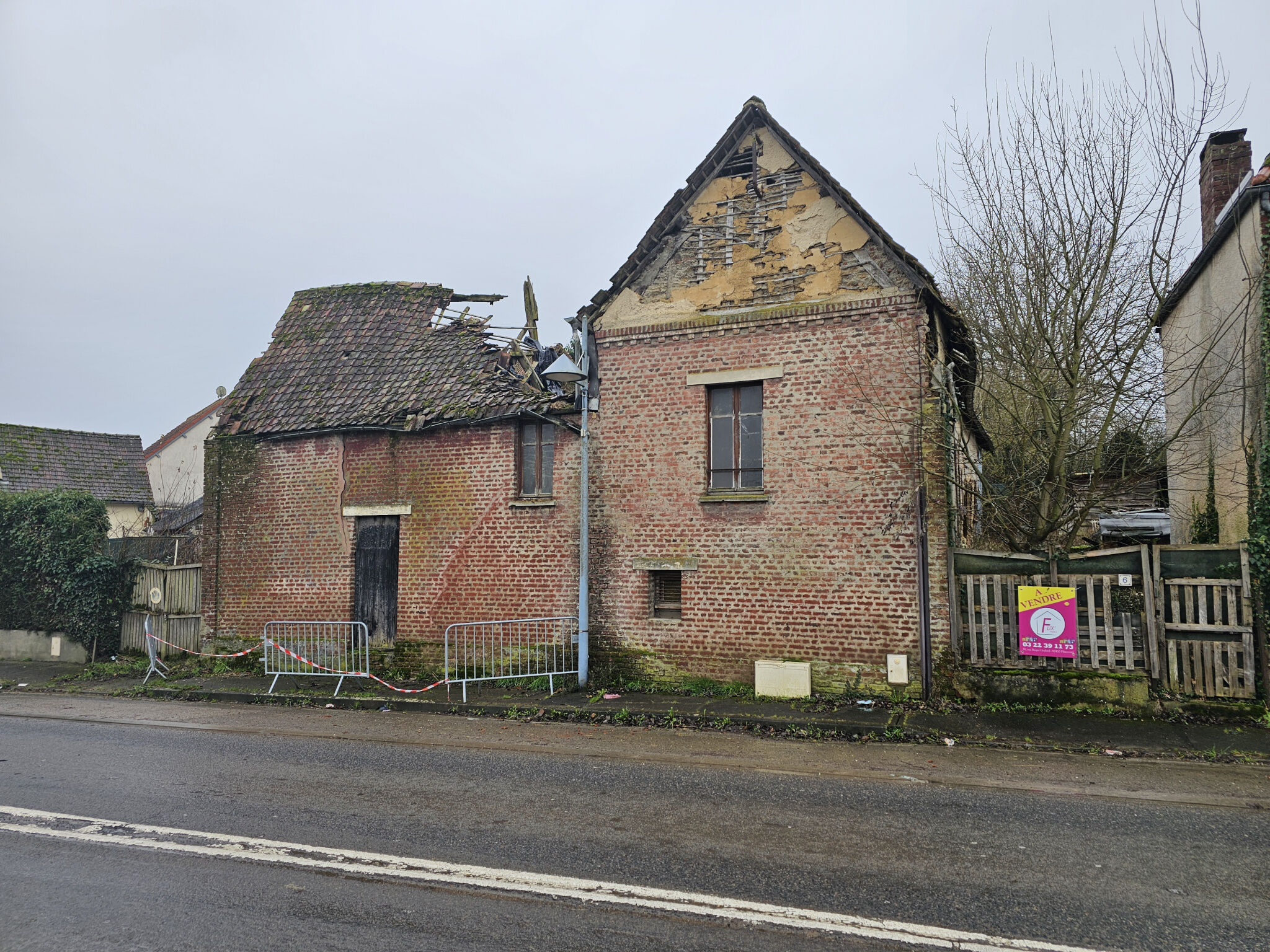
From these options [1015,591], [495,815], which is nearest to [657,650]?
[1015,591]

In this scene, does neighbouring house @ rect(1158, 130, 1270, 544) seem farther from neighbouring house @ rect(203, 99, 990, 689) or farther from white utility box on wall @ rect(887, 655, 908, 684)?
white utility box on wall @ rect(887, 655, 908, 684)

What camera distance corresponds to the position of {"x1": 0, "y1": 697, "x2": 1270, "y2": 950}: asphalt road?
4.22 meters

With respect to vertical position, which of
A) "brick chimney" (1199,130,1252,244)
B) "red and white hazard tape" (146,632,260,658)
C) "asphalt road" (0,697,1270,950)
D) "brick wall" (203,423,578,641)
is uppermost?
"brick chimney" (1199,130,1252,244)

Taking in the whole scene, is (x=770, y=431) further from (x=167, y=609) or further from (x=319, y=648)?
(x=167, y=609)

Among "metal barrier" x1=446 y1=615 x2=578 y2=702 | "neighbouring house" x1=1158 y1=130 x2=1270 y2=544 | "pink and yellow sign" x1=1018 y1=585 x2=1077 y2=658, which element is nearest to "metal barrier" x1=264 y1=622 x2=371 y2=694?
"metal barrier" x1=446 y1=615 x2=578 y2=702

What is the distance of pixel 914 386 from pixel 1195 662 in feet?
14.9

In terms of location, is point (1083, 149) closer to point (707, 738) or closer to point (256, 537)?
point (707, 738)

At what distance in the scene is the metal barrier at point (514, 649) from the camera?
40.2ft

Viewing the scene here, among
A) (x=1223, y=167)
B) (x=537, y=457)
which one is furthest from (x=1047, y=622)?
(x=1223, y=167)

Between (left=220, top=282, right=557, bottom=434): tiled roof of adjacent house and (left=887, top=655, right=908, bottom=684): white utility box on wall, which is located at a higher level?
(left=220, top=282, right=557, bottom=434): tiled roof of adjacent house

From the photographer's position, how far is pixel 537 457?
13133 millimetres

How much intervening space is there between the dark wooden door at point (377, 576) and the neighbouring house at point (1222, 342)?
11.6 m

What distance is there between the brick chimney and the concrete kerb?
8.90 m

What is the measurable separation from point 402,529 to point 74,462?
82.8 feet
